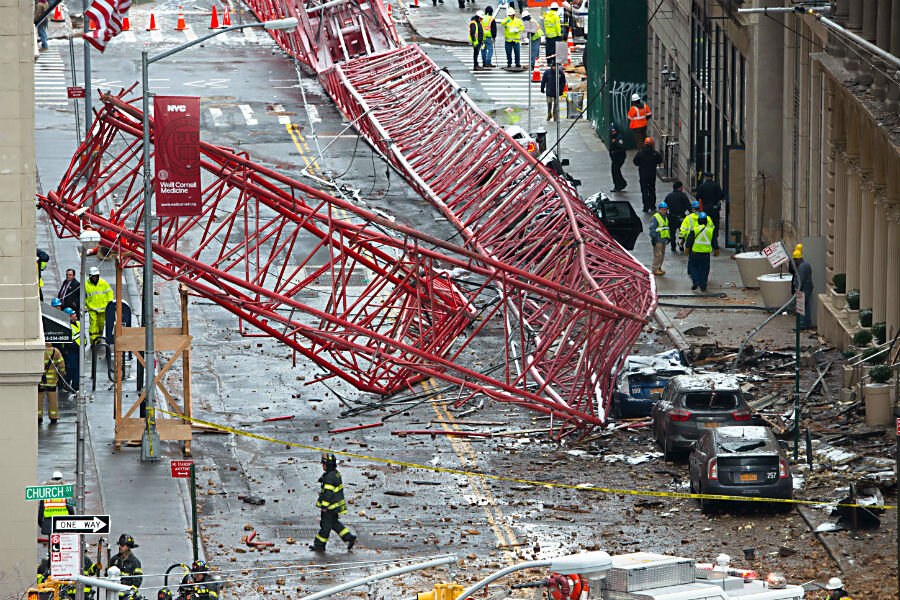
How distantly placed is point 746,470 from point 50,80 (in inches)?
1710

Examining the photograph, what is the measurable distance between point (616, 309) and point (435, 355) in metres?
3.85

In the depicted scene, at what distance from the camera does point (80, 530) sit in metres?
24.4

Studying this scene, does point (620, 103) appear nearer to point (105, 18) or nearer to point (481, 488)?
point (105, 18)

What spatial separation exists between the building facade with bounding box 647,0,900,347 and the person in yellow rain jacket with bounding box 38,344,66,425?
15.8 metres

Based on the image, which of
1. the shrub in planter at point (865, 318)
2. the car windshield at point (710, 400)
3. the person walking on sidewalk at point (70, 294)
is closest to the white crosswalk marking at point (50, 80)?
the person walking on sidewalk at point (70, 294)

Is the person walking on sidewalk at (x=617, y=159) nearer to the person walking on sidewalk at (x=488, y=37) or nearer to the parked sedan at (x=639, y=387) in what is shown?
the person walking on sidewalk at (x=488, y=37)

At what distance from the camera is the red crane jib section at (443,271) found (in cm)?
3591

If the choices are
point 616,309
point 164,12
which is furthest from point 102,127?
point 164,12

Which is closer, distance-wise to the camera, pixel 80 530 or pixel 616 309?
pixel 80 530

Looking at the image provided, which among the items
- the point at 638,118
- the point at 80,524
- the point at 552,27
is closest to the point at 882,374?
the point at 80,524

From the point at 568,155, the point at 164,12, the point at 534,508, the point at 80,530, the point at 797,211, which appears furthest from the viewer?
the point at 164,12

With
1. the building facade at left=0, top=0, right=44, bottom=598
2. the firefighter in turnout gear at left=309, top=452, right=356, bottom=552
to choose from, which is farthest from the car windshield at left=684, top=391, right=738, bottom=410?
the building facade at left=0, top=0, right=44, bottom=598

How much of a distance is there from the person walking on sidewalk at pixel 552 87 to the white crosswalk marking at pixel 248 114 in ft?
31.6

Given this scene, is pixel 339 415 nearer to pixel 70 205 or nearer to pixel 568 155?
pixel 70 205
